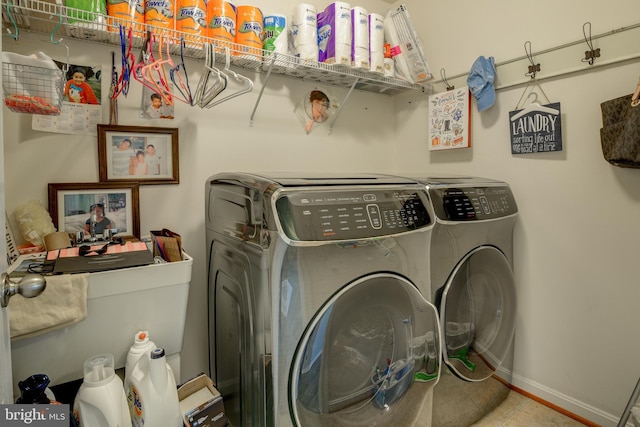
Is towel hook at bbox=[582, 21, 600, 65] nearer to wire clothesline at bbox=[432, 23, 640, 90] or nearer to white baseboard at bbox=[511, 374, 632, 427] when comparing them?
wire clothesline at bbox=[432, 23, 640, 90]

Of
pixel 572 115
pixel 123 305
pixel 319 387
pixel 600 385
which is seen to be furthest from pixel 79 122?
pixel 600 385

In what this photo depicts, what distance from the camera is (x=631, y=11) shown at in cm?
148

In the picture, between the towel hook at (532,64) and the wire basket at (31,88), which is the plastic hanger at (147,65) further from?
the towel hook at (532,64)

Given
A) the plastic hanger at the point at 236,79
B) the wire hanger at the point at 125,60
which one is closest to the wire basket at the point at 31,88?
the wire hanger at the point at 125,60

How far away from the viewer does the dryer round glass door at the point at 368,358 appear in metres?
1.13

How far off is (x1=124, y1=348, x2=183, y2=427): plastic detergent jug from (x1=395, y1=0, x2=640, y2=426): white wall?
1751 mm

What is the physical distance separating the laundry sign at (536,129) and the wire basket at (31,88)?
1978 millimetres

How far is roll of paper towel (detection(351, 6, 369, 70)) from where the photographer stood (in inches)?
72.1

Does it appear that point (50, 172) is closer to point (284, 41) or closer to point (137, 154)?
point (137, 154)

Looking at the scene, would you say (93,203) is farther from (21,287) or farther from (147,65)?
(21,287)

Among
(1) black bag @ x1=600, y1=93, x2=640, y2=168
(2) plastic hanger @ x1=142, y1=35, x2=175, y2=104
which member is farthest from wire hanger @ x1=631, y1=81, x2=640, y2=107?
(2) plastic hanger @ x1=142, y1=35, x2=175, y2=104

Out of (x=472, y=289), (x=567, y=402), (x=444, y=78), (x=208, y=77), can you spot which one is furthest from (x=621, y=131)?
(x=208, y=77)

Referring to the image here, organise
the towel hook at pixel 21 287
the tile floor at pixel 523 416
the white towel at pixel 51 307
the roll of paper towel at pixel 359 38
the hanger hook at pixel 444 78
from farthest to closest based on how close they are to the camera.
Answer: the hanger hook at pixel 444 78 < the roll of paper towel at pixel 359 38 < the tile floor at pixel 523 416 < the white towel at pixel 51 307 < the towel hook at pixel 21 287

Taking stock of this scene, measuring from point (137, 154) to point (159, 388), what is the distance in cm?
101
